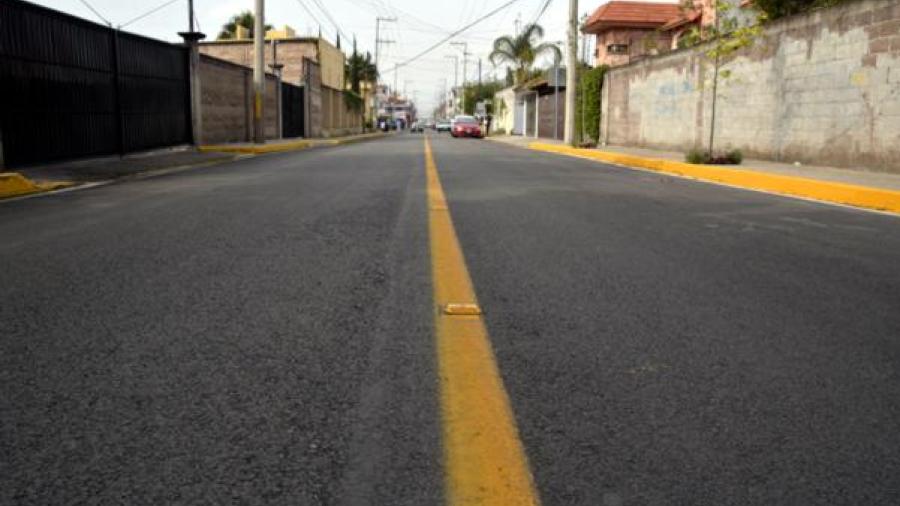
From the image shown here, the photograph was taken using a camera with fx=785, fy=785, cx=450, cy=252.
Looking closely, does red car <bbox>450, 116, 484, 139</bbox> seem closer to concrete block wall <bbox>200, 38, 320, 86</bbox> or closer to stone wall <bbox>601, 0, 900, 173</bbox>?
concrete block wall <bbox>200, 38, 320, 86</bbox>

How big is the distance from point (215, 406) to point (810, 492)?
1.66 metres

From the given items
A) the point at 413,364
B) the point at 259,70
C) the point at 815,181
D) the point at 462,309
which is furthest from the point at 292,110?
the point at 413,364

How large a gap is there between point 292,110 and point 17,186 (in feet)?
96.0

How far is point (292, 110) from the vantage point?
37938 millimetres

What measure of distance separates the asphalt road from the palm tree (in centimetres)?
4987

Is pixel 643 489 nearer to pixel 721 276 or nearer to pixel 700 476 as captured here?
pixel 700 476

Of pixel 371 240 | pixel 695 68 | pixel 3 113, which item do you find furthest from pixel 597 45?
pixel 371 240

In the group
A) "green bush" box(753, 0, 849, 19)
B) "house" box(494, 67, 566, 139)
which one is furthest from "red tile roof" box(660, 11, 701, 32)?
"green bush" box(753, 0, 849, 19)

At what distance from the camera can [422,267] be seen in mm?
4586

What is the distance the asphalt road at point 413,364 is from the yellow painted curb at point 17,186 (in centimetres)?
360

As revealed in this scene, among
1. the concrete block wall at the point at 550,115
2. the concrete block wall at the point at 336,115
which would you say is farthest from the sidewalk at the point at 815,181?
the concrete block wall at the point at 336,115

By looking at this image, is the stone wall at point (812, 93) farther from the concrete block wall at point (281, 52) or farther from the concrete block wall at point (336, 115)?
the concrete block wall at point (281, 52)

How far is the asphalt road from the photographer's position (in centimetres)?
194

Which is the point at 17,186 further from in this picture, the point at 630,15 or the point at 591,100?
the point at 630,15
